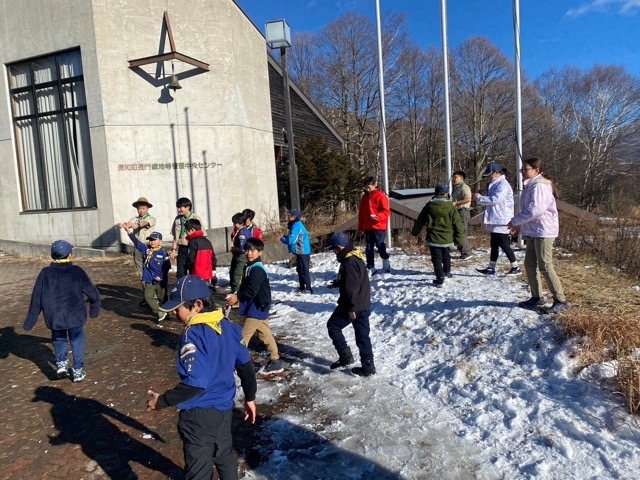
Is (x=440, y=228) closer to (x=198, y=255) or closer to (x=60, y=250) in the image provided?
(x=198, y=255)

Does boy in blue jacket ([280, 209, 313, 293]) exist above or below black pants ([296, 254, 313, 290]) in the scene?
above

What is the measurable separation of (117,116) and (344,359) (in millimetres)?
10565

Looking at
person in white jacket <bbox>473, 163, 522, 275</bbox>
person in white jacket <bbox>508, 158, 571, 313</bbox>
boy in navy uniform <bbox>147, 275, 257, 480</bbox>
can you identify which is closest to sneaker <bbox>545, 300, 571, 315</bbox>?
person in white jacket <bbox>508, 158, 571, 313</bbox>

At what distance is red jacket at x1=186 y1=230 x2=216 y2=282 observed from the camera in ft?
21.3

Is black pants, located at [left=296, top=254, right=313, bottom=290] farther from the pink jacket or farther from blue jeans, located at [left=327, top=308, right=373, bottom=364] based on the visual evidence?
the pink jacket

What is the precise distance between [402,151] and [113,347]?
4148 cm

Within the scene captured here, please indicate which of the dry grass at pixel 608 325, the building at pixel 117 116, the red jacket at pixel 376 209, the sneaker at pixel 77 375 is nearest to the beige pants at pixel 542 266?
the dry grass at pixel 608 325

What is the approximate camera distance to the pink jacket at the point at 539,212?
5.12 metres

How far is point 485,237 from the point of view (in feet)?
36.5

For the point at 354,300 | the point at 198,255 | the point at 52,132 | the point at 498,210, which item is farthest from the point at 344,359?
the point at 52,132

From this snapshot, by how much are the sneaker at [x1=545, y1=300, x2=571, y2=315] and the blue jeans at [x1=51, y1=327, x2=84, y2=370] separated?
5230mm

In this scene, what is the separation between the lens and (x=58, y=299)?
4711mm

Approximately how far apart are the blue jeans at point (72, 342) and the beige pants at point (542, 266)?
17.0 ft

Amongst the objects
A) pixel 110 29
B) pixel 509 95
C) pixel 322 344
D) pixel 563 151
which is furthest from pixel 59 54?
pixel 563 151
